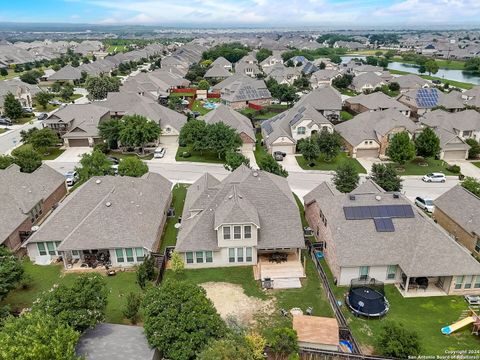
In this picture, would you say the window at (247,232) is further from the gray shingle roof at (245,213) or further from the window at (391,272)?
the window at (391,272)

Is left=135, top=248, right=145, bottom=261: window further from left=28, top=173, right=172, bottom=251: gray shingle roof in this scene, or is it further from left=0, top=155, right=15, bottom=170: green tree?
left=0, top=155, right=15, bottom=170: green tree

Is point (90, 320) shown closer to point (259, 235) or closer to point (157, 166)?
point (259, 235)

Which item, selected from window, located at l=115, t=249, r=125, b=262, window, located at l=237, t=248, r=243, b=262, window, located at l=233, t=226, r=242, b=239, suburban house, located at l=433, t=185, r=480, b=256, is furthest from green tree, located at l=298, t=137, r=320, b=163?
window, located at l=115, t=249, r=125, b=262

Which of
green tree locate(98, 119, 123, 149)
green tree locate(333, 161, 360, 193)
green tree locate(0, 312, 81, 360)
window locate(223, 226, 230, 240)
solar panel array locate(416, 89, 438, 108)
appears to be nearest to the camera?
green tree locate(0, 312, 81, 360)

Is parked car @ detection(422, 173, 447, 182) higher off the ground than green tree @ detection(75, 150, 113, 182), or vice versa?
green tree @ detection(75, 150, 113, 182)

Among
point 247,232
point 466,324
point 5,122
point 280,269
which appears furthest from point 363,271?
point 5,122

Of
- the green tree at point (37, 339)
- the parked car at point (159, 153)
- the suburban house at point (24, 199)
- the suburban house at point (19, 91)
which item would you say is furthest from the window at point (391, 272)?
the suburban house at point (19, 91)

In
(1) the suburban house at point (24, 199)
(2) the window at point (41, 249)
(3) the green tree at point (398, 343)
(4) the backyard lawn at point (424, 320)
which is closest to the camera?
(3) the green tree at point (398, 343)
